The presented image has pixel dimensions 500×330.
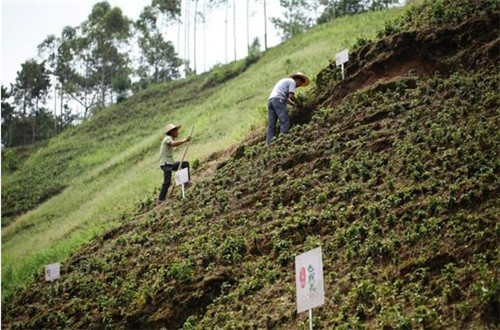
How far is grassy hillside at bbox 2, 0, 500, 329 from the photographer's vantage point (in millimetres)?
6832

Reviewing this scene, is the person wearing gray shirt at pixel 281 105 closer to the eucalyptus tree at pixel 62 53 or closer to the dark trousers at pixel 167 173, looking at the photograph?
the dark trousers at pixel 167 173

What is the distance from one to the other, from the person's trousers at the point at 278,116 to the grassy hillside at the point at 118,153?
8.99 ft

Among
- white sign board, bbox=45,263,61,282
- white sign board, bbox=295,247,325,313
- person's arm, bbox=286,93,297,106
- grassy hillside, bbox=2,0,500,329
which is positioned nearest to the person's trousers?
person's arm, bbox=286,93,297,106

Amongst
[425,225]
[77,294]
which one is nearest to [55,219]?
[77,294]

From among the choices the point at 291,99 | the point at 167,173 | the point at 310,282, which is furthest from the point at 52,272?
the point at 310,282

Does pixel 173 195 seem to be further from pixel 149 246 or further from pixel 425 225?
pixel 425 225

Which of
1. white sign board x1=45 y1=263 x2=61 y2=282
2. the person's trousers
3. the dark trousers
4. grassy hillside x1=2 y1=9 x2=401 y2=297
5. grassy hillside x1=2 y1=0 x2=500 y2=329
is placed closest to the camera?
grassy hillside x1=2 y1=0 x2=500 y2=329

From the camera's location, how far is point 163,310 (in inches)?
357

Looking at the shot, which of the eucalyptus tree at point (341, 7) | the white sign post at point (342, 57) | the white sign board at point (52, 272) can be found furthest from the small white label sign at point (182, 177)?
the eucalyptus tree at point (341, 7)

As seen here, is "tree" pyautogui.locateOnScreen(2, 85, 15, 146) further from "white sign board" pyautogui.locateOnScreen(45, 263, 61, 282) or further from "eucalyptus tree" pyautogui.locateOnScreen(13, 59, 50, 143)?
"white sign board" pyautogui.locateOnScreen(45, 263, 61, 282)

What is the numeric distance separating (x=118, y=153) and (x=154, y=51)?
35173 millimetres

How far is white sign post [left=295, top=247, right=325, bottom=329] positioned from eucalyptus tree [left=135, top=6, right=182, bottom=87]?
60828 mm

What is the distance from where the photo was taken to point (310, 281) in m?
6.58

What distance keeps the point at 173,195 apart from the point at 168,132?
137 cm
